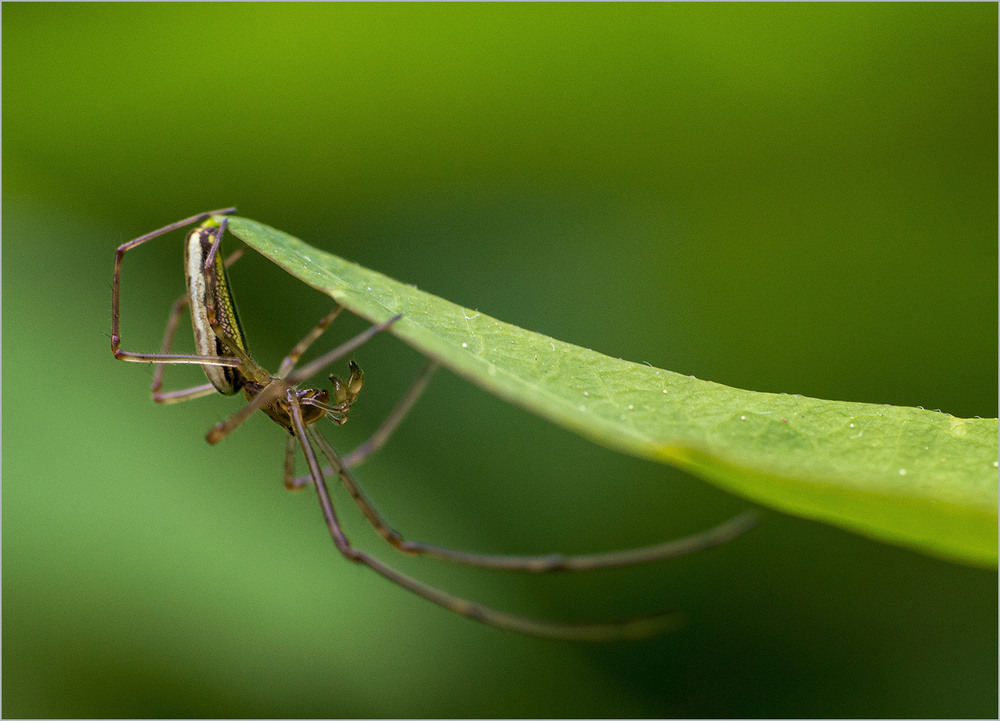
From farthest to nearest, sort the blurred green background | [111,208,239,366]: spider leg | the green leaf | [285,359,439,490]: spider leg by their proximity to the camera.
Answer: [285,359,439,490]: spider leg
the blurred green background
[111,208,239,366]: spider leg
the green leaf

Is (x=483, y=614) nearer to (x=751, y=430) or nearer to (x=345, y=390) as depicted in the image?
(x=345, y=390)

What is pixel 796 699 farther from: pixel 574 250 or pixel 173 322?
pixel 173 322

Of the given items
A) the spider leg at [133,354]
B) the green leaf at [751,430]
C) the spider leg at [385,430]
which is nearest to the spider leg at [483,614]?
the spider leg at [133,354]

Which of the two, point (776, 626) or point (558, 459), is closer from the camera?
point (776, 626)

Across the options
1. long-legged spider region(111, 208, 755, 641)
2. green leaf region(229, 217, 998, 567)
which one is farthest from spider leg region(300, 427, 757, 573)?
green leaf region(229, 217, 998, 567)

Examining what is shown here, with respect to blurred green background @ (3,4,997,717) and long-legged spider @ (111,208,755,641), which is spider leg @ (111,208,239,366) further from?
blurred green background @ (3,4,997,717)

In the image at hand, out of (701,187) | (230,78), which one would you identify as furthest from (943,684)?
(230,78)
